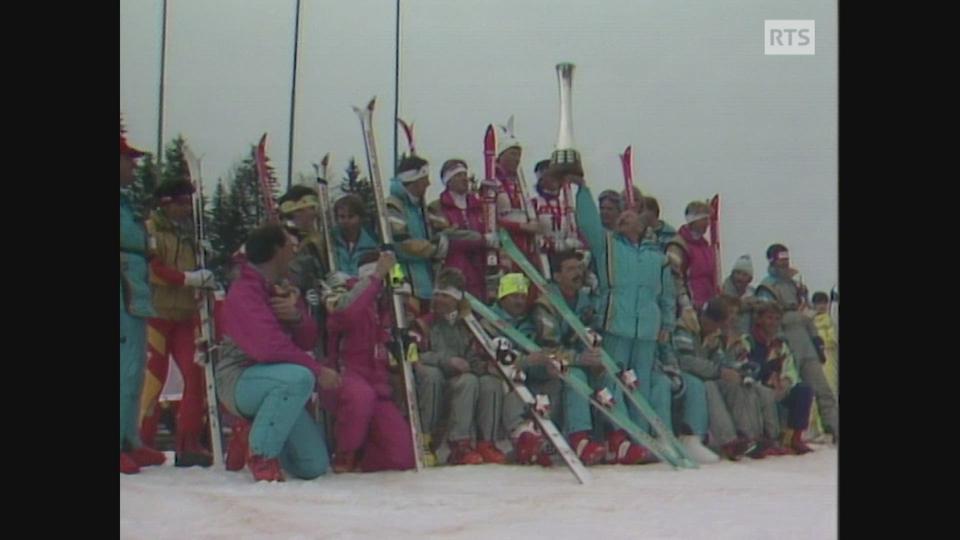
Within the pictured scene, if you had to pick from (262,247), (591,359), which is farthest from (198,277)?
(591,359)

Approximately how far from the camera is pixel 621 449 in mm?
4641

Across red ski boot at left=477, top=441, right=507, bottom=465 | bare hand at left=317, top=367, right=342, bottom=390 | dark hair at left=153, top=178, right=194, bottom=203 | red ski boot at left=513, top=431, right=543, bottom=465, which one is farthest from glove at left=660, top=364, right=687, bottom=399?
dark hair at left=153, top=178, right=194, bottom=203

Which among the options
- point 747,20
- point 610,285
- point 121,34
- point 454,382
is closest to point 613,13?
point 747,20

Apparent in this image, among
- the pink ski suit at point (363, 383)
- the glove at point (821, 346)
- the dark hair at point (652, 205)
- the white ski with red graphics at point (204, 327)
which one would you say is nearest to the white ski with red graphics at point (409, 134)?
the pink ski suit at point (363, 383)

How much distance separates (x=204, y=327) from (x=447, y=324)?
0.82m

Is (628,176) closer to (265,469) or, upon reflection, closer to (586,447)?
(586,447)

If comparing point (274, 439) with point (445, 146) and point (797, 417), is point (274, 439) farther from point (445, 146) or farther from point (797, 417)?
point (797, 417)

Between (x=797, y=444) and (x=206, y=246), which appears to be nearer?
(x=206, y=246)

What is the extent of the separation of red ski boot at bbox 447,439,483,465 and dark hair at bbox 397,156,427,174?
3.07 feet

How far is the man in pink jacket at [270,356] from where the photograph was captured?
4547mm

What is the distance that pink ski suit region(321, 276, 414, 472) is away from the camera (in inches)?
180

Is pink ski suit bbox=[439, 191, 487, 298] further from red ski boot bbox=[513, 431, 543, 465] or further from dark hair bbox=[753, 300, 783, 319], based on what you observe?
dark hair bbox=[753, 300, 783, 319]

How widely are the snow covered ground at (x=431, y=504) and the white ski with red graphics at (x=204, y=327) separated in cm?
15
